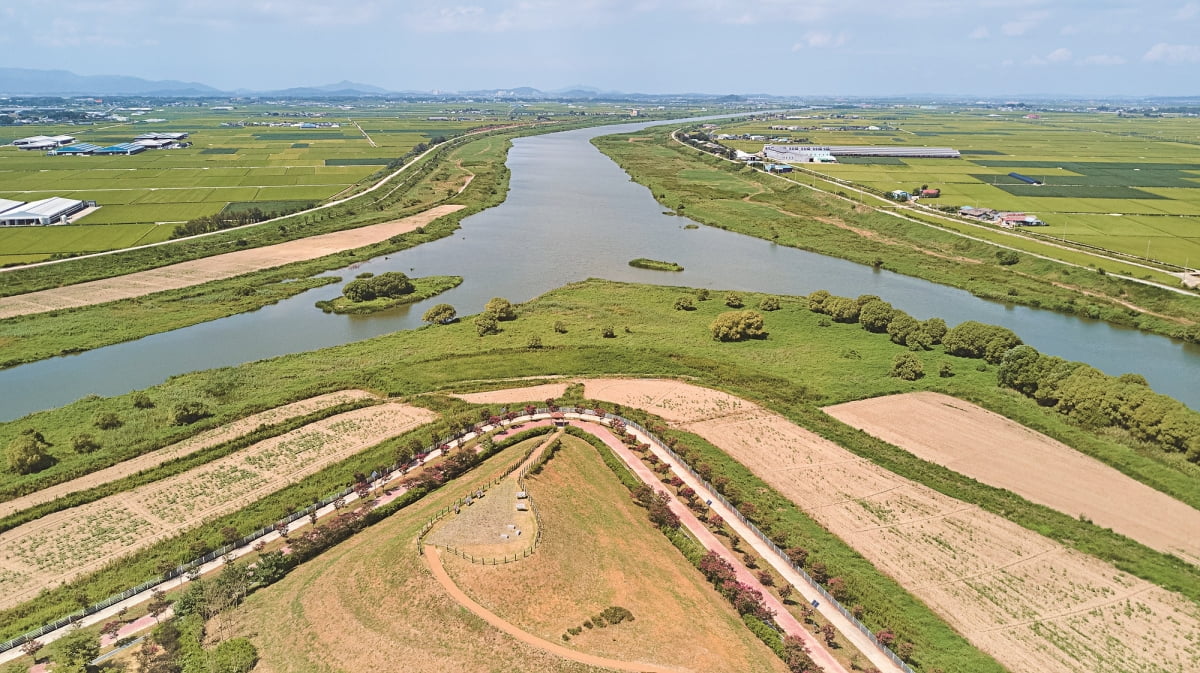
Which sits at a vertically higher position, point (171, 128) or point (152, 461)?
point (171, 128)

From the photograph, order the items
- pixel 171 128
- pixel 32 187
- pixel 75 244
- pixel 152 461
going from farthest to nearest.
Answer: pixel 171 128 → pixel 32 187 → pixel 75 244 → pixel 152 461

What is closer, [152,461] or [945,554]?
[945,554]

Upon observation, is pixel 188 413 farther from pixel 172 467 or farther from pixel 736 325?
pixel 736 325

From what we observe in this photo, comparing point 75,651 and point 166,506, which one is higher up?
point 75,651

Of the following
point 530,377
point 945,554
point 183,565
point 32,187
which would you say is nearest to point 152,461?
point 183,565

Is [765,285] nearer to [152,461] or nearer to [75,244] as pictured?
[152,461]

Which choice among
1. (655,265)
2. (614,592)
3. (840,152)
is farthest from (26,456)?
(840,152)

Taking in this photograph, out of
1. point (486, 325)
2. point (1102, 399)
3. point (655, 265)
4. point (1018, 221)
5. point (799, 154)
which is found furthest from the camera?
point (799, 154)

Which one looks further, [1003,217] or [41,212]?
[1003,217]
